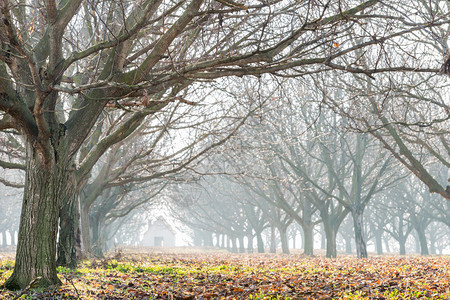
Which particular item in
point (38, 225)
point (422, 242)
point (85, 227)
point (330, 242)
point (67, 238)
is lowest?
point (422, 242)

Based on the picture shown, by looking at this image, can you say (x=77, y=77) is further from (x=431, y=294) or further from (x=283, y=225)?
(x=283, y=225)

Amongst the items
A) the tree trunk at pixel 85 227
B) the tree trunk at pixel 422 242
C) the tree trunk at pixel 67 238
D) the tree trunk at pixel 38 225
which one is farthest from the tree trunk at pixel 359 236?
the tree trunk at pixel 38 225

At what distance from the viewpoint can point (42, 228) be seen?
6617 millimetres

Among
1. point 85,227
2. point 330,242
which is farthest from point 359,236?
point 85,227

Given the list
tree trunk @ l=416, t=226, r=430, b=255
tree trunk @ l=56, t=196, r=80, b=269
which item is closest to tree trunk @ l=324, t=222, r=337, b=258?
tree trunk @ l=416, t=226, r=430, b=255

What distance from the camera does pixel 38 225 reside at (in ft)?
21.6

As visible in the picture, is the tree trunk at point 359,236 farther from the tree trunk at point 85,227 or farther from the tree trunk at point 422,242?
the tree trunk at point 422,242

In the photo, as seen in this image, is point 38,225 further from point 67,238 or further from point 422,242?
point 422,242

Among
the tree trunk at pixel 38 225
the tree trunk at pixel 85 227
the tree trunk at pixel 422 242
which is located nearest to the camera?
the tree trunk at pixel 38 225

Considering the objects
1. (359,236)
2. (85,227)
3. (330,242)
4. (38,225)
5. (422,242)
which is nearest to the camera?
(38,225)

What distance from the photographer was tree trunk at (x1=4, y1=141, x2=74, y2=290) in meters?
6.48

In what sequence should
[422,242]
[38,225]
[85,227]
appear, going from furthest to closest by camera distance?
[422,242] → [85,227] → [38,225]

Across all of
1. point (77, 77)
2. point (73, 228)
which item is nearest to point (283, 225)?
point (73, 228)

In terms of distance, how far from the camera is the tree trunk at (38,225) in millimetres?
6477
